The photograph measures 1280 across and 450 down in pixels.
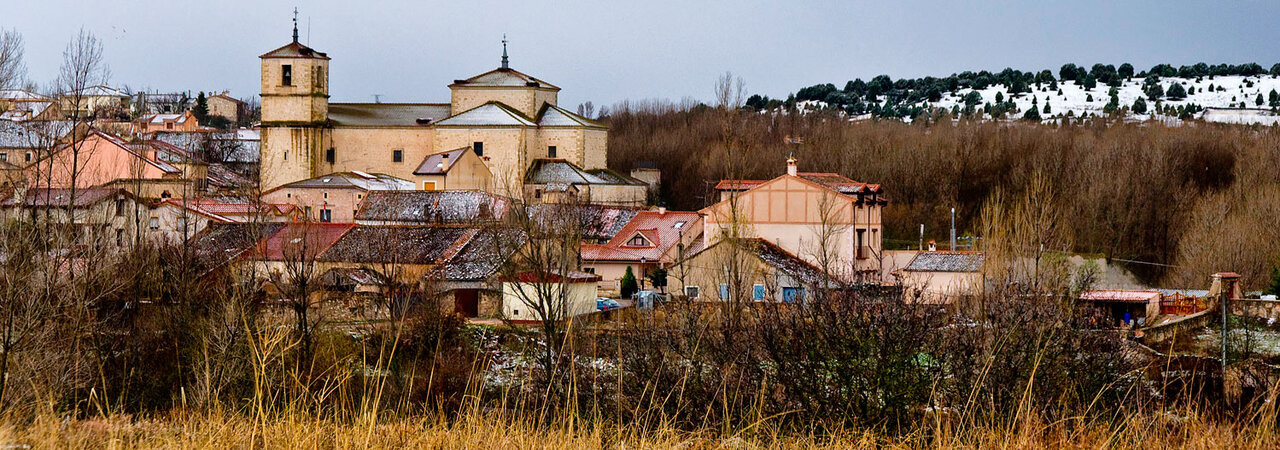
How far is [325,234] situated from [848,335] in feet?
69.6

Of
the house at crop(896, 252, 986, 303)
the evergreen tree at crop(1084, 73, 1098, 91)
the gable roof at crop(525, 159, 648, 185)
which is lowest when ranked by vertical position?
the house at crop(896, 252, 986, 303)

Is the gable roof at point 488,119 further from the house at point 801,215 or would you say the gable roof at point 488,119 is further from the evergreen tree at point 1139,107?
the evergreen tree at point 1139,107

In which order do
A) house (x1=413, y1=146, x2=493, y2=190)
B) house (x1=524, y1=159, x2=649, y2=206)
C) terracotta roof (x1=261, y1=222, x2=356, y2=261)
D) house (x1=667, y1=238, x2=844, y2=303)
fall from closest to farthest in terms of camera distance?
house (x1=667, y1=238, x2=844, y2=303)
terracotta roof (x1=261, y1=222, x2=356, y2=261)
house (x1=524, y1=159, x2=649, y2=206)
house (x1=413, y1=146, x2=493, y2=190)

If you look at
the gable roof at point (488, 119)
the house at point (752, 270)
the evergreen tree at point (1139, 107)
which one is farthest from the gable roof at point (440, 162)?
the evergreen tree at point (1139, 107)

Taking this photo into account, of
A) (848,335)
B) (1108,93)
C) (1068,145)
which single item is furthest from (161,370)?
(1108,93)

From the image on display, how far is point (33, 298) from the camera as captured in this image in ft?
42.5

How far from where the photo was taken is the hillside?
216 ft

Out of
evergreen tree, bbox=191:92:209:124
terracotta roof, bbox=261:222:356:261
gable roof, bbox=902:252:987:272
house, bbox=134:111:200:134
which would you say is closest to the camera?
terracotta roof, bbox=261:222:356:261

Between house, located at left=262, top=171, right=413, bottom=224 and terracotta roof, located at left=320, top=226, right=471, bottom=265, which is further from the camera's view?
house, located at left=262, top=171, right=413, bottom=224

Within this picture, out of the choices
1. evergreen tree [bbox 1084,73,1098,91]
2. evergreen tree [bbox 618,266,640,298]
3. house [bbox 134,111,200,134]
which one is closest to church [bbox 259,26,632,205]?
evergreen tree [bbox 618,266,640,298]

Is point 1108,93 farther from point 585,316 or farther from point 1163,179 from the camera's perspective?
point 585,316

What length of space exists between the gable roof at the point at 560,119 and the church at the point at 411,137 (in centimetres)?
3

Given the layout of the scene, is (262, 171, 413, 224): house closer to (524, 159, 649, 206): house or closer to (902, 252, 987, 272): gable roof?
(524, 159, 649, 206): house

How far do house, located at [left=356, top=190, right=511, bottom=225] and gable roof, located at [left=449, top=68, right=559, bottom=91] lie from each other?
10765 mm
